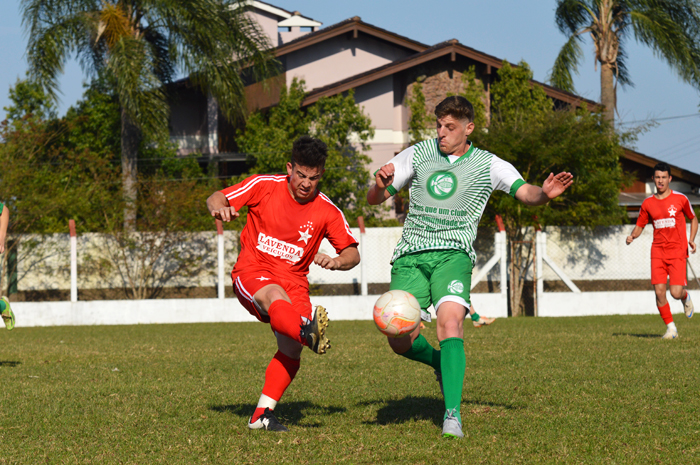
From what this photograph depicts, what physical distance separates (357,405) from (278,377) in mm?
969

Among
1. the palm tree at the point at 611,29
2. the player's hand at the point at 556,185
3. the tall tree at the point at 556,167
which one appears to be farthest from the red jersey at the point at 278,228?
the palm tree at the point at 611,29

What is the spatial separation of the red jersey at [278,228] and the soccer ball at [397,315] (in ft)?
2.20

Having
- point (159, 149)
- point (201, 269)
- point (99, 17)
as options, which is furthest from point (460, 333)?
point (159, 149)

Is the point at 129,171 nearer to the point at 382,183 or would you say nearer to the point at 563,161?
the point at 563,161

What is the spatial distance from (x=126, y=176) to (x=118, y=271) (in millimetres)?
3407

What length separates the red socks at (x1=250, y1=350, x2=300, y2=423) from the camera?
5.12m

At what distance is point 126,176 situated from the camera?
20750 mm

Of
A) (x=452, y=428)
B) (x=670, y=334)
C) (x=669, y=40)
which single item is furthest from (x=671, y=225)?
(x=669, y=40)

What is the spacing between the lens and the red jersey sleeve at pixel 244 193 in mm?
5066

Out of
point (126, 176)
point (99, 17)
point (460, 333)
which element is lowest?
point (460, 333)

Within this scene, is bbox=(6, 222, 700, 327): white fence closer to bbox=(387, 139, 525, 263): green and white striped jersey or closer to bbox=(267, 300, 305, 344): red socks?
bbox=(387, 139, 525, 263): green and white striped jersey

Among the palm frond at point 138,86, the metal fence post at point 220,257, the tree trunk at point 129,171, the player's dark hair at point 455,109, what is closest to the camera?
the player's dark hair at point 455,109

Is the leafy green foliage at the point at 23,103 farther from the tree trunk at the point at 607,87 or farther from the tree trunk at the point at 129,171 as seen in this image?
the tree trunk at the point at 607,87

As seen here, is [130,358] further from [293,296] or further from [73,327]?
[73,327]
